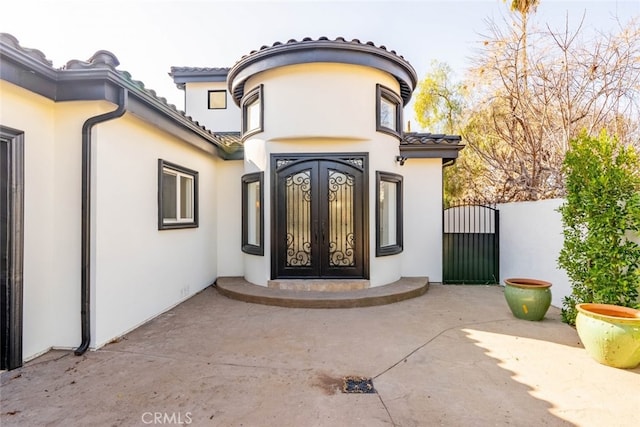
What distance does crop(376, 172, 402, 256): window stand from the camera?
723 centimetres

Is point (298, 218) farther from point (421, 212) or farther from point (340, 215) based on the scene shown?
point (421, 212)

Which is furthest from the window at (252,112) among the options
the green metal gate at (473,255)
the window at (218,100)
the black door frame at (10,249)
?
the window at (218,100)

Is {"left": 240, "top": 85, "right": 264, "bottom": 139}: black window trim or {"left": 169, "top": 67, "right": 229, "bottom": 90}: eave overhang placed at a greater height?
{"left": 169, "top": 67, "right": 229, "bottom": 90}: eave overhang

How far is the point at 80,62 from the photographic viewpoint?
4.11m

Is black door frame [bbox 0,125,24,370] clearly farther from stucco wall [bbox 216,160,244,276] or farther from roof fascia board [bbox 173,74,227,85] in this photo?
roof fascia board [bbox 173,74,227,85]

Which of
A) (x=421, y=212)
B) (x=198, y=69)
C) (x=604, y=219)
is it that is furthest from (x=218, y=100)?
(x=604, y=219)

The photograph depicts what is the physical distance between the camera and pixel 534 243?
23.0 ft

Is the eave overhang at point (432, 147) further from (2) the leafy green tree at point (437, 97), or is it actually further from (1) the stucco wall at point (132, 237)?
(2) the leafy green tree at point (437, 97)

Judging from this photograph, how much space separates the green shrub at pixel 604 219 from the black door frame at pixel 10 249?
765cm

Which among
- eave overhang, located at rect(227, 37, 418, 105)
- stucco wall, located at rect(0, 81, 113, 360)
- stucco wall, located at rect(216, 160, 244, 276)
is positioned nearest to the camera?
stucco wall, located at rect(0, 81, 113, 360)

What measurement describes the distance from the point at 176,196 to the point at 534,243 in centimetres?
781

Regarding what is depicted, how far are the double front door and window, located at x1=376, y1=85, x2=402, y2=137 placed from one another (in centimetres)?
106

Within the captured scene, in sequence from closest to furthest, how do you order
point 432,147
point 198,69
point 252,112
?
point 252,112, point 432,147, point 198,69

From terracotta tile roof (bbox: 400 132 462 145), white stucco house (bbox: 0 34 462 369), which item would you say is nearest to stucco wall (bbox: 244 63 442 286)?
white stucco house (bbox: 0 34 462 369)
